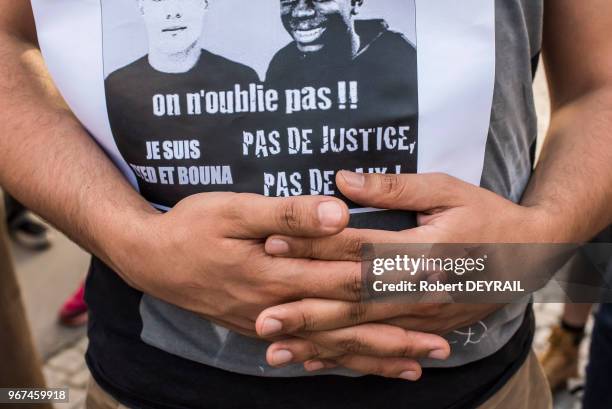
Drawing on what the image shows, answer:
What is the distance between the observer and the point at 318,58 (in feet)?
3.22

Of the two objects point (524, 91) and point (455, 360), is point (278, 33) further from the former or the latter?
point (455, 360)

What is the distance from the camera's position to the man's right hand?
90 cm

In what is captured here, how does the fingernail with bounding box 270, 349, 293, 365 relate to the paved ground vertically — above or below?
above

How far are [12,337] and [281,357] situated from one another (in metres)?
1.30

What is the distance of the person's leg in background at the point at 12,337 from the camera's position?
196 cm

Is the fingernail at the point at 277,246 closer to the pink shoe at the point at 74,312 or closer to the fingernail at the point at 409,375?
the fingernail at the point at 409,375

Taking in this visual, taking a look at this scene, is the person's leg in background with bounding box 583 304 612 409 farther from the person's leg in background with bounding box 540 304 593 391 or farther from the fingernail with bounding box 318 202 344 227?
the fingernail with bounding box 318 202 344 227

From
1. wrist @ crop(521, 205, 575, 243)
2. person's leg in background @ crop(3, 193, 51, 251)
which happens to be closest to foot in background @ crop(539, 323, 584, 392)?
wrist @ crop(521, 205, 575, 243)

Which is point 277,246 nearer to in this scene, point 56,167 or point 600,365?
point 56,167

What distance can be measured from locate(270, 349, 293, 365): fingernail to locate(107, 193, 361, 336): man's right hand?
0.22 ft

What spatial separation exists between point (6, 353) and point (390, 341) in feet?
4.61

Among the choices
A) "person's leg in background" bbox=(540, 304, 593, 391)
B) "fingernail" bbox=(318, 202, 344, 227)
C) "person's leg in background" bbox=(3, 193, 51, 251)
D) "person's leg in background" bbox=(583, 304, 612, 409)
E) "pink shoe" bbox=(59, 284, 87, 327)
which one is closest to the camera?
"fingernail" bbox=(318, 202, 344, 227)

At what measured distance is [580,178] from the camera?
1.13m

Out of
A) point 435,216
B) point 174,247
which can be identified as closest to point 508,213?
point 435,216
